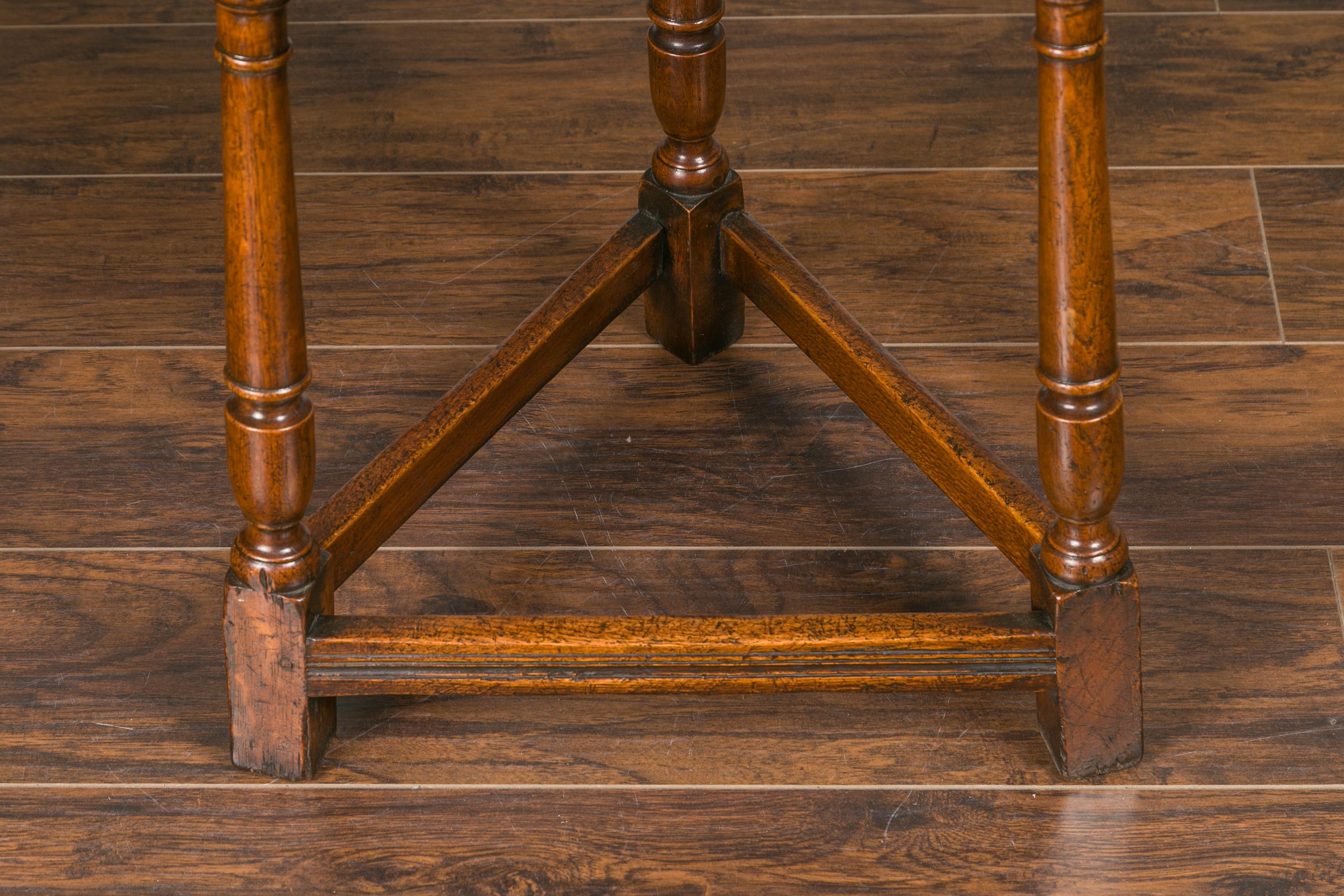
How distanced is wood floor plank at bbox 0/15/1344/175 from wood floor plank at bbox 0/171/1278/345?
3 cm

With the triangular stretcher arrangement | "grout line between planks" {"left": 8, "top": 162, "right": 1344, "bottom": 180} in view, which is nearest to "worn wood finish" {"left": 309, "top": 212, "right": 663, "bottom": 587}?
the triangular stretcher arrangement

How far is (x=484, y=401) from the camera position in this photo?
101cm

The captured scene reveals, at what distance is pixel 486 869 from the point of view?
0.89m

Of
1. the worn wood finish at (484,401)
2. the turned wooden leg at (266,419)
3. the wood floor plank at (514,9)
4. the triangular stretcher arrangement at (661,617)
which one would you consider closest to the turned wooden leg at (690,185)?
the worn wood finish at (484,401)

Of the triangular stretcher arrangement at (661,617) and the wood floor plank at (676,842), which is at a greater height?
the triangular stretcher arrangement at (661,617)

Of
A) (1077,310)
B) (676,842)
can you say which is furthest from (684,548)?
(1077,310)

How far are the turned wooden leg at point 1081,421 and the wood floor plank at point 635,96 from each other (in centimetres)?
56

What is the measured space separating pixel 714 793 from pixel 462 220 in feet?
1.81

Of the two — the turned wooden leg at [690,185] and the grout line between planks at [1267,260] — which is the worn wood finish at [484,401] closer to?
the turned wooden leg at [690,185]

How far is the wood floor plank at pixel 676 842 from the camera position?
88 cm

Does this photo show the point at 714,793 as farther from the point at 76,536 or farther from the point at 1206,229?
the point at 1206,229

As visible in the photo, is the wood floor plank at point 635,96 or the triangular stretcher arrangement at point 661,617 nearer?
the triangular stretcher arrangement at point 661,617

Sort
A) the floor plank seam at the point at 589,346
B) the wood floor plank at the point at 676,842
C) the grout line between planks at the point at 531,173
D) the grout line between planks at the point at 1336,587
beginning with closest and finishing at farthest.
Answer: the wood floor plank at the point at 676,842, the grout line between planks at the point at 1336,587, the floor plank seam at the point at 589,346, the grout line between planks at the point at 531,173

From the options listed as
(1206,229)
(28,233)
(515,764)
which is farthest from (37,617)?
(1206,229)
